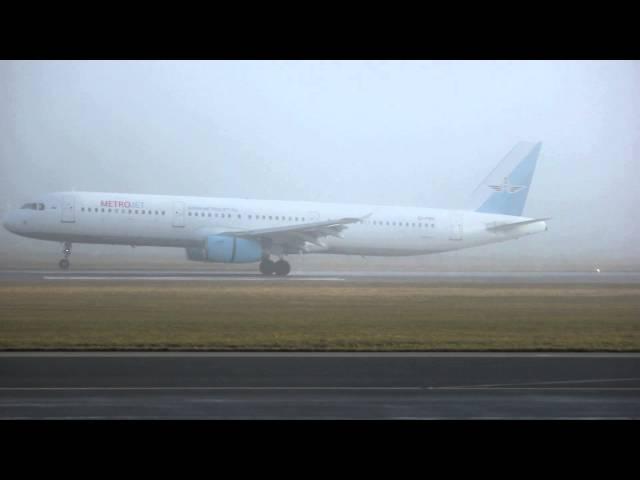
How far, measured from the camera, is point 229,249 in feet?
116

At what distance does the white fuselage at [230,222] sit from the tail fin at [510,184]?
3.17 ft

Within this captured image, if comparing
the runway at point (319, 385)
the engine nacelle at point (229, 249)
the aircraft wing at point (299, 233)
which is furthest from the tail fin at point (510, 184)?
the runway at point (319, 385)

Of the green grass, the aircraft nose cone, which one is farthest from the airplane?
the green grass

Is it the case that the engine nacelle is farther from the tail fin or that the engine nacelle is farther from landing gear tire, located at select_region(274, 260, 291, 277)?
the tail fin

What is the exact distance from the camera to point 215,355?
526 inches

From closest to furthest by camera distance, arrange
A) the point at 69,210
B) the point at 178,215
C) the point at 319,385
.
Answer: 1. the point at 319,385
2. the point at 69,210
3. the point at 178,215

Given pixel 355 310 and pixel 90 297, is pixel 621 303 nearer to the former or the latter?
pixel 355 310

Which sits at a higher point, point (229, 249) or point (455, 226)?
point (455, 226)

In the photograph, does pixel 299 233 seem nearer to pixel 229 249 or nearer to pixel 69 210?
pixel 229 249

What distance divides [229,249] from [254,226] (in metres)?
2.46

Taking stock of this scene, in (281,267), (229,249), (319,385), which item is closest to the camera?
(319,385)

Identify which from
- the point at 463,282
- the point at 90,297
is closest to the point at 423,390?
the point at 90,297

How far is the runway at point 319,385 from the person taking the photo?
8.87 m

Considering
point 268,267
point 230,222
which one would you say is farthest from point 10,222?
point 268,267
